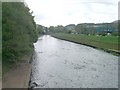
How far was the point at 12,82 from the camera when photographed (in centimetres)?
1540

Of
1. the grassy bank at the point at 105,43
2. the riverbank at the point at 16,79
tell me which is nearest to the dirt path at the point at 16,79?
the riverbank at the point at 16,79

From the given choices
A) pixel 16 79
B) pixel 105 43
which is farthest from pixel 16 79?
pixel 105 43

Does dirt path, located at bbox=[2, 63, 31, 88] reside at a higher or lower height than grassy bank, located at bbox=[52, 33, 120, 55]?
lower

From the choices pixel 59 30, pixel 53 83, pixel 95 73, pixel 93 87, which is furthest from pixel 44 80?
pixel 59 30

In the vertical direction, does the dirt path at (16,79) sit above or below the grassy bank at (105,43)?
below

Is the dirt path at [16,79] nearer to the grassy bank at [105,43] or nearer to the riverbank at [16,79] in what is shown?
the riverbank at [16,79]

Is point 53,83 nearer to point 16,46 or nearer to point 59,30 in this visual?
point 16,46

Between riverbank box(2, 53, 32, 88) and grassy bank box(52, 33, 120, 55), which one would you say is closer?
riverbank box(2, 53, 32, 88)

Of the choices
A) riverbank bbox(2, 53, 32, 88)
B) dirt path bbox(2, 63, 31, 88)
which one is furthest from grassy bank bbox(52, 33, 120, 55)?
dirt path bbox(2, 63, 31, 88)

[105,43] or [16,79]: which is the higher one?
[105,43]

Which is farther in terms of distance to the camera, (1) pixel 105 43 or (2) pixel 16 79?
(1) pixel 105 43

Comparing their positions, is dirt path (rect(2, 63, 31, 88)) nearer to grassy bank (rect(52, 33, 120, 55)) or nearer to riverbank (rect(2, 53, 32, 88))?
riverbank (rect(2, 53, 32, 88))

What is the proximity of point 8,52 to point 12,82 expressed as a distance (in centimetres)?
182

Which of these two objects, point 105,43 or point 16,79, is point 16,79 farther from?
point 105,43
